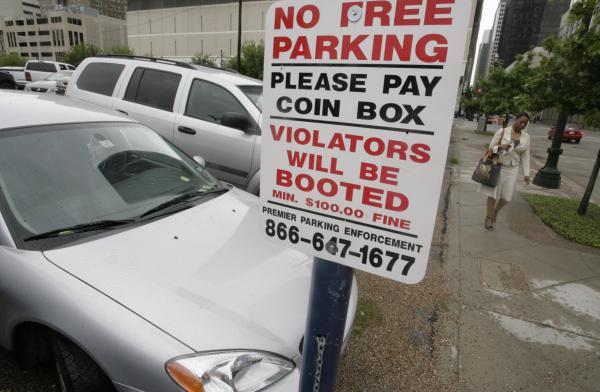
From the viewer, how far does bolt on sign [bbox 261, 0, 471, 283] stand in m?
0.91

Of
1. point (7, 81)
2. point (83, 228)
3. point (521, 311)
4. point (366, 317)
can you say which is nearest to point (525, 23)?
point (7, 81)

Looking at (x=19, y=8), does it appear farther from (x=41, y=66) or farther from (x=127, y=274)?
(x=127, y=274)

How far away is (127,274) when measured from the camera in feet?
6.21

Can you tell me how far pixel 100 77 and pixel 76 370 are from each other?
499cm

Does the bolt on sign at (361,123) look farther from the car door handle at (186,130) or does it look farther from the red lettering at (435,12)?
the car door handle at (186,130)

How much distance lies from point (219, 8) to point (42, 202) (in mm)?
68920

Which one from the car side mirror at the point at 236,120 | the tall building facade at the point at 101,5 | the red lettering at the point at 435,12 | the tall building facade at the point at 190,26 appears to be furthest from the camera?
the tall building facade at the point at 101,5

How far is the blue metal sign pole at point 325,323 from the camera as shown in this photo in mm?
1169

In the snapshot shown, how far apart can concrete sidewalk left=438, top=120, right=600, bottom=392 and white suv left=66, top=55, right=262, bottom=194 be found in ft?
8.79

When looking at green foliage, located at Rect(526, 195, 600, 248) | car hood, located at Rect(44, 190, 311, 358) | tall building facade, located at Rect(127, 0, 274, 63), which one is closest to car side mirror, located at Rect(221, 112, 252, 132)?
car hood, located at Rect(44, 190, 311, 358)

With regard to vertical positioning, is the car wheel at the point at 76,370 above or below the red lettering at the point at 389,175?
below

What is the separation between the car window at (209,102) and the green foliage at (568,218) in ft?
16.6

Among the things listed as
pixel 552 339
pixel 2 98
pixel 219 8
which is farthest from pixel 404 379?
pixel 219 8

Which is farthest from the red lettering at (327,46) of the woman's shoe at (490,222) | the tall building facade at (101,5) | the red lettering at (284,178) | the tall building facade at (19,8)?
the tall building facade at (19,8)
